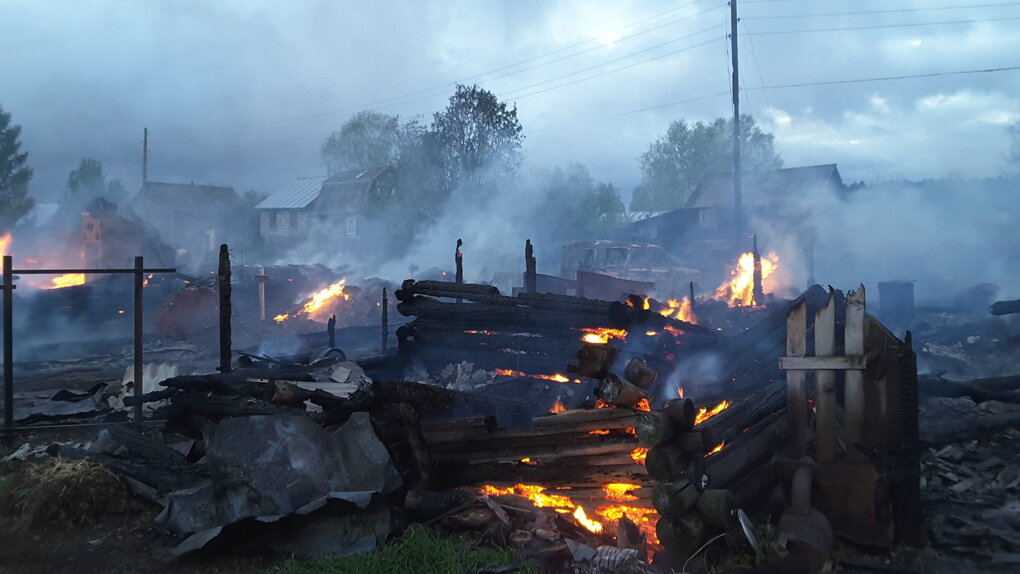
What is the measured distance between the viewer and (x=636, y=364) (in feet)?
24.1

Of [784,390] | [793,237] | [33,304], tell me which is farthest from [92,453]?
[793,237]

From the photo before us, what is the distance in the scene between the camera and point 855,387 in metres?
6.31

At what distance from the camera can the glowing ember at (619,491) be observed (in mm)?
6910

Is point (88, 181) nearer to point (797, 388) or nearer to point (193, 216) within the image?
point (193, 216)

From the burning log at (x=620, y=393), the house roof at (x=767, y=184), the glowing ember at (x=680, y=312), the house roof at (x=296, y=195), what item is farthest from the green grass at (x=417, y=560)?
the house roof at (x=296, y=195)

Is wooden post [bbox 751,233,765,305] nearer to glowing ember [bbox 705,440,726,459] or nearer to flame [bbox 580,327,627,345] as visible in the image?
flame [bbox 580,327,627,345]

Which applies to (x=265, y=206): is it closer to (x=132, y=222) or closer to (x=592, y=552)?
(x=132, y=222)

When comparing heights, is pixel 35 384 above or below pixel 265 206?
below

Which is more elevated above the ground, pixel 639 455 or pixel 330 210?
pixel 330 210

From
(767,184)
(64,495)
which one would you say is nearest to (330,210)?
(767,184)

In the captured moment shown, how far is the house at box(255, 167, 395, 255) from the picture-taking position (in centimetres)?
5066

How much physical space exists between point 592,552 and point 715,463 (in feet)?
6.15

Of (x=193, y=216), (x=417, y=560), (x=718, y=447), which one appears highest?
(x=193, y=216)

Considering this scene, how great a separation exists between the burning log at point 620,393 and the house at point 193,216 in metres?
56.9
